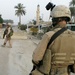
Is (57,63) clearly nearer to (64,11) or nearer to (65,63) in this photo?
(65,63)

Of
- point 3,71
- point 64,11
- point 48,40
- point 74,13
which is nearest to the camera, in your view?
point 48,40

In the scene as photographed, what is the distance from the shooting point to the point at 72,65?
3.47 m

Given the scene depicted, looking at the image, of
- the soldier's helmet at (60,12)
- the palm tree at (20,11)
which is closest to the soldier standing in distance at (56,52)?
the soldier's helmet at (60,12)

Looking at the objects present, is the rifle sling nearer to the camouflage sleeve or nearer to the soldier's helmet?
the camouflage sleeve

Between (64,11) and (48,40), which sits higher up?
(64,11)

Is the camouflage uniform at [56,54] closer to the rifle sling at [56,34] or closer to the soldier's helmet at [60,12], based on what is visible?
the rifle sling at [56,34]

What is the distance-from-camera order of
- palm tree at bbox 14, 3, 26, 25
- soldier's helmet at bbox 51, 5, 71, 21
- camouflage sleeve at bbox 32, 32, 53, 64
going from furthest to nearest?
1. palm tree at bbox 14, 3, 26, 25
2. soldier's helmet at bbox 51, 5, 71, 21
3. camouflage sleeve at bbox 32, 32, 53, 64

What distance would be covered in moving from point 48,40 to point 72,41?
1.02 feet

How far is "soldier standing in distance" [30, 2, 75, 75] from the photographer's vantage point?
323 centimetres

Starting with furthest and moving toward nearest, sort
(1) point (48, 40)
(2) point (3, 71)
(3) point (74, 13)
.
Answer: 1. (3) point (74, 13)
2. (2) point (3, 71)
3. (1) point (48, 40)

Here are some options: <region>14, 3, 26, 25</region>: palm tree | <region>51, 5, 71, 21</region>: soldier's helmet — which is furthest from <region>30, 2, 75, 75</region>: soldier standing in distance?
<region>14, 3, 26, 25</region>: palm tree

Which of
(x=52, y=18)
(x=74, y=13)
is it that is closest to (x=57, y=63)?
(x=52, y=18)

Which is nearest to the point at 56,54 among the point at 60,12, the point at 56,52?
the point at 56,52

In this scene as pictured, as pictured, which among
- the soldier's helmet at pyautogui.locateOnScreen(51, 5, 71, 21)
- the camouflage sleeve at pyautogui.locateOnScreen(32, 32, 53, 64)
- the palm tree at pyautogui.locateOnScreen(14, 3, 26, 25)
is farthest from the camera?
the palm tree at pyautogui.locateOnScreen(14, 3, 26, 25)
